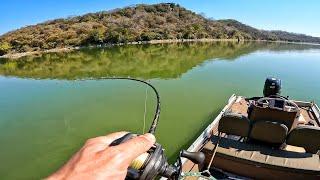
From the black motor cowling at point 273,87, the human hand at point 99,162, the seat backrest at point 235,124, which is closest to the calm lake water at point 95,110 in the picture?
the seat backrest at point 235,124

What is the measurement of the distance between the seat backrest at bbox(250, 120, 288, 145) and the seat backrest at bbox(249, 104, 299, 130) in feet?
0.77

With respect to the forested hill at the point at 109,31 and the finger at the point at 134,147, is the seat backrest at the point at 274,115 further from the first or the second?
the forested hill at the point at 109,31

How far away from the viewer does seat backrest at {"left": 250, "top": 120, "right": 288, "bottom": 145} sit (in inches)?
237

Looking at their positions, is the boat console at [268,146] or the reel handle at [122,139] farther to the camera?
the boat console at [268,146]

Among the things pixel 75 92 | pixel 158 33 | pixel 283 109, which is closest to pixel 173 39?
pixel 158 33

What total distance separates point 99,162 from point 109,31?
68.3 meters

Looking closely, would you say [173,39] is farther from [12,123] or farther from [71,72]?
[12,123]

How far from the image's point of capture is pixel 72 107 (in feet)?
45.4

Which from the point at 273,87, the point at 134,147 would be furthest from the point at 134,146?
the point at 273,87

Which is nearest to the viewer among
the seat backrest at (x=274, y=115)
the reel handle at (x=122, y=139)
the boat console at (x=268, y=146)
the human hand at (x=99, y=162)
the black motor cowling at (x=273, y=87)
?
the human hand at (x=99, y=162)

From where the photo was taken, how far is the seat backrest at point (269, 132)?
6015mm

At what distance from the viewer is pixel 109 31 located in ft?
221

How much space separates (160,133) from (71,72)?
1906 centimetres

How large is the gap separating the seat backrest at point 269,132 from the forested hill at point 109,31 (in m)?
51.4
